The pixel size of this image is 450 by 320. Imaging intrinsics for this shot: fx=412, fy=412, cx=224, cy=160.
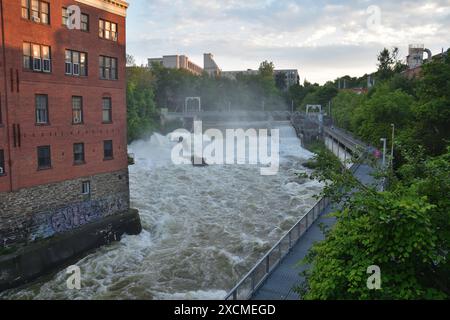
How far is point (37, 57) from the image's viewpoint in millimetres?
22938

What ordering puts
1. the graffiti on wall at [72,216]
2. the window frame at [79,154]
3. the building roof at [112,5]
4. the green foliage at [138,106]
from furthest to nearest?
the green foliage at [138,106]
the building roof at [112,5]
the window frame at [79,154]
the graffiti on wall at [72,216]

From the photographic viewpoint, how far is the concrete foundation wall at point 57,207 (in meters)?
21.6

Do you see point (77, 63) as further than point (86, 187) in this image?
No

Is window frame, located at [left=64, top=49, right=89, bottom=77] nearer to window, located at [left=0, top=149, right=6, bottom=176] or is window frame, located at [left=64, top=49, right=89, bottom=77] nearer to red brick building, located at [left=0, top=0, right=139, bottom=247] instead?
red brick building, located at [left=0, top=0, right=139, bottom=247]

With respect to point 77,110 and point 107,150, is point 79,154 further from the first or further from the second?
point 77,110

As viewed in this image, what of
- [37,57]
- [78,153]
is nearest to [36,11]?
[37,57]

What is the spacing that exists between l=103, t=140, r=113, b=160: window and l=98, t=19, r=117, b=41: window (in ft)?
23.2

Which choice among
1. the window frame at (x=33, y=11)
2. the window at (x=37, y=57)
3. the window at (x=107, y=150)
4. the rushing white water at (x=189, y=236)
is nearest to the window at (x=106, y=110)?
the window at (x=107, y=150)

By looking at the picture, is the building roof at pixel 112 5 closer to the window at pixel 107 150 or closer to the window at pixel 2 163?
the window at pixel 107 150

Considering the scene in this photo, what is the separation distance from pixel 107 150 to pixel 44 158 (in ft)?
17.4

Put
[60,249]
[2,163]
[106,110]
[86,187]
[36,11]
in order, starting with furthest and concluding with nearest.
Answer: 1. [106,110]
2. [86,187]
3. [60,249]
4. [36,11]
5. [2,163]

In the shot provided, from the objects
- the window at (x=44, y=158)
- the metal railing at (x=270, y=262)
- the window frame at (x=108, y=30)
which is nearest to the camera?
the metal railing at (x=270, y=262)

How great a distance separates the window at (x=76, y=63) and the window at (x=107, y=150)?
479cm
